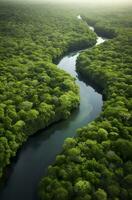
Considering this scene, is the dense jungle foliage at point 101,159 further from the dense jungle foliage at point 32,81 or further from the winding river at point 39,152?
the dense jungle foliage at point 32,81

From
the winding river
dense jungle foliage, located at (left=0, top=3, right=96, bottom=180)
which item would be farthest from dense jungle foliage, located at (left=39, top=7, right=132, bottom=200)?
dense jungle foliage, located at (left=0, top=3, right=96, bottom=180)

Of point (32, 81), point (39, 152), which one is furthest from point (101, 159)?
point (32, 81)

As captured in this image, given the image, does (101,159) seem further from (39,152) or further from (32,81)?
(32,81)

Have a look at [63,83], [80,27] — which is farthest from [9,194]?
[80,27]

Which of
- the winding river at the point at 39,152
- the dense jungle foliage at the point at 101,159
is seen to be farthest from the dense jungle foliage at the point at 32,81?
the dense jungle foliage at the point at 101,159

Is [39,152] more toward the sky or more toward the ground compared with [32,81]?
more toward the ground
